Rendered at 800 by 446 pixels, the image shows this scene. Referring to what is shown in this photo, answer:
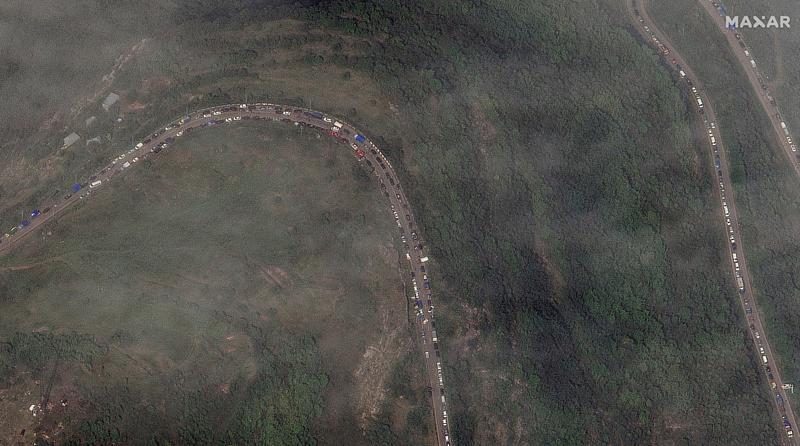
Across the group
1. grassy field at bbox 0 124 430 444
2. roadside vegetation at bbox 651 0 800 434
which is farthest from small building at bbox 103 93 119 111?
roadside vegetation at bbox 651 0 800 434

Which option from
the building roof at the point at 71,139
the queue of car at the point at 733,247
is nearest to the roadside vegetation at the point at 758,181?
Result: the queue of car at the point at 733,247

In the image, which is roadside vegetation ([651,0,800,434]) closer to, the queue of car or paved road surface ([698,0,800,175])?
paved road surface ([698,0,800,175])

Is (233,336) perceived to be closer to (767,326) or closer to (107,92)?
(107,92)

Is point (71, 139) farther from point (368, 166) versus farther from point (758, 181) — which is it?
point (758, 181)

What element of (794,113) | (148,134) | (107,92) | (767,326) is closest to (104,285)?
(148,134)

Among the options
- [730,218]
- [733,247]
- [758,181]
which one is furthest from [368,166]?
[758,181]
